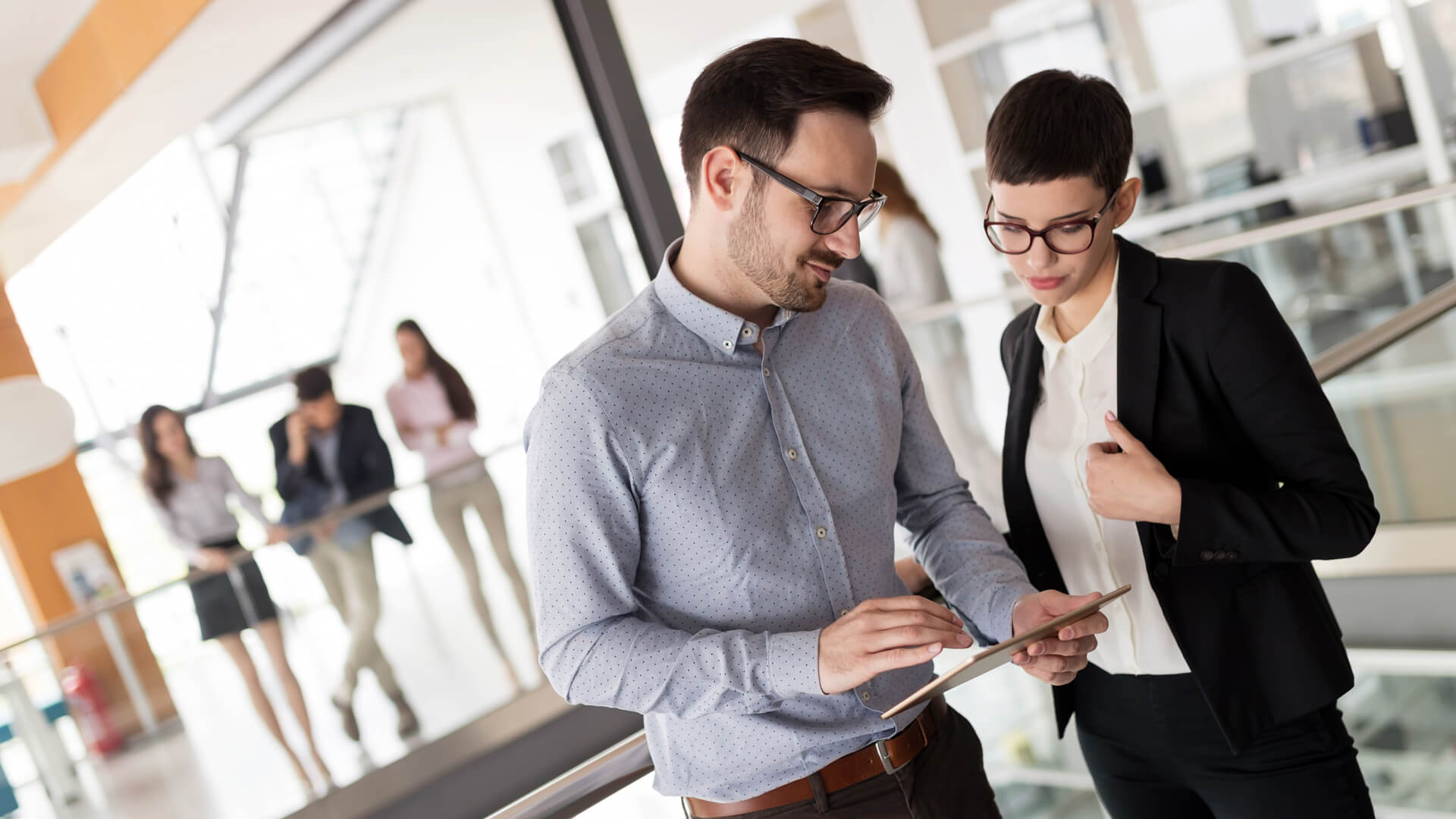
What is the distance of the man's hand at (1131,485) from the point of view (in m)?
1.13

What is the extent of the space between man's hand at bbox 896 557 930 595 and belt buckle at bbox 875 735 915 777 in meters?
0.25

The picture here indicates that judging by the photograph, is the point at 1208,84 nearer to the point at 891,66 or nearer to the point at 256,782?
the point at 891,66

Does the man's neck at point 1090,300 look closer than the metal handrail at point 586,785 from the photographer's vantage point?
Yes

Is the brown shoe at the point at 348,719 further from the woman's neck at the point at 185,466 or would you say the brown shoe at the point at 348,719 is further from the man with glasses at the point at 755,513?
the man with glasses at the point at 755,513

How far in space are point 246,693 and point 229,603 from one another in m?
0.40

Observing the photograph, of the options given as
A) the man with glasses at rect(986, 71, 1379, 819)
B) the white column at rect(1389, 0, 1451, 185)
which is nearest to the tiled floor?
the man with glasses at rect(986, 71, 1379, 819)

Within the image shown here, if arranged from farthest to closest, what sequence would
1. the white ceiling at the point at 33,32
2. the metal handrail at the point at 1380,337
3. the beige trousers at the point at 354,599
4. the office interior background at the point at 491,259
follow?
the beige trousers at the point at 354,599, the office interior background at the point at 491,259, the white ceiling at the point at 33,32, the metal handrail at the point at 1380,337

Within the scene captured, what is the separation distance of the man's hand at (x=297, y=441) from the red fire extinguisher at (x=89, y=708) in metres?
1.81

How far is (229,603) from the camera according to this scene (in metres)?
4.18

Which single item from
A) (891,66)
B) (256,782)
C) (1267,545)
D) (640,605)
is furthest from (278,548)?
(891,66)

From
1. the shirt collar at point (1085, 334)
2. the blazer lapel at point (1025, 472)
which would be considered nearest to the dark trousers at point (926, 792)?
the blazer lapel at point (1025, 472)

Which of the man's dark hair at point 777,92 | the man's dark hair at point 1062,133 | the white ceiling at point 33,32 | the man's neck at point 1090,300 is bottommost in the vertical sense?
the man's neck at point 1090,300

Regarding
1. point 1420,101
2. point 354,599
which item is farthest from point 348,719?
point 1420,101

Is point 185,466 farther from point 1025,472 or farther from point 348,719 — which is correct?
point 1025,472
